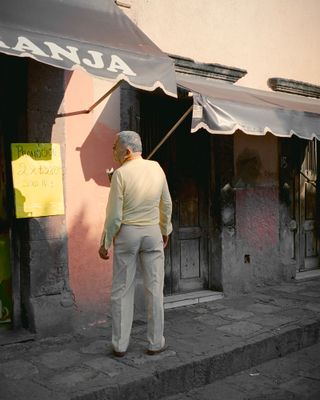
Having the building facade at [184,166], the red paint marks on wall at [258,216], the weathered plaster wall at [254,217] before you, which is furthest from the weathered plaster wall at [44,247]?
the red paint marks on wall at [258,216]

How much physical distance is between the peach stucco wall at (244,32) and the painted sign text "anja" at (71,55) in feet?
6.48

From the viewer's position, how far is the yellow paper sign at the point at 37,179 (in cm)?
484

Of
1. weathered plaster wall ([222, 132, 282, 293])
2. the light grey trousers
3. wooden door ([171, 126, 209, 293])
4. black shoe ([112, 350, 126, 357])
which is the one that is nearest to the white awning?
the light grey trousers

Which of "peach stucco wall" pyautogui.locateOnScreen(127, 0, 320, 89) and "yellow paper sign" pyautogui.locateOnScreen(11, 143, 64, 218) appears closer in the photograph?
"yellow paper sign" pyautogui.locateOnScreen(11, 143, 64, 218)

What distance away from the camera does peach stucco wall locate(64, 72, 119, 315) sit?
5.25 metres

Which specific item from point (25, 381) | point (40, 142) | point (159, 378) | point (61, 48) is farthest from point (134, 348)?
point (61, 48)

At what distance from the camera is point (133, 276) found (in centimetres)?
429

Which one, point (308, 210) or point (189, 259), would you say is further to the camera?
point (308, 210)

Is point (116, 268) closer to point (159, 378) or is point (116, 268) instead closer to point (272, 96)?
point (159, 378)

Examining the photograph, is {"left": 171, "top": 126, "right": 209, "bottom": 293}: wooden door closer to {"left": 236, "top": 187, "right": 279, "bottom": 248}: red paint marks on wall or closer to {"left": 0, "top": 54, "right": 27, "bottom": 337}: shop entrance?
{"left": 236, "top": 187, "right": 279, "bottom": 248}: red paint marks on wall

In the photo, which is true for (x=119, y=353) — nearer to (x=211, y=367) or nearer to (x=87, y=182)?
(x=211, y=367)

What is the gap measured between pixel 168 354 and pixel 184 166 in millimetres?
2961

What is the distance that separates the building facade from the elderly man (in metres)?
0.81

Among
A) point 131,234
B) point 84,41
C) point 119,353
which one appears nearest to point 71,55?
point 84,41
